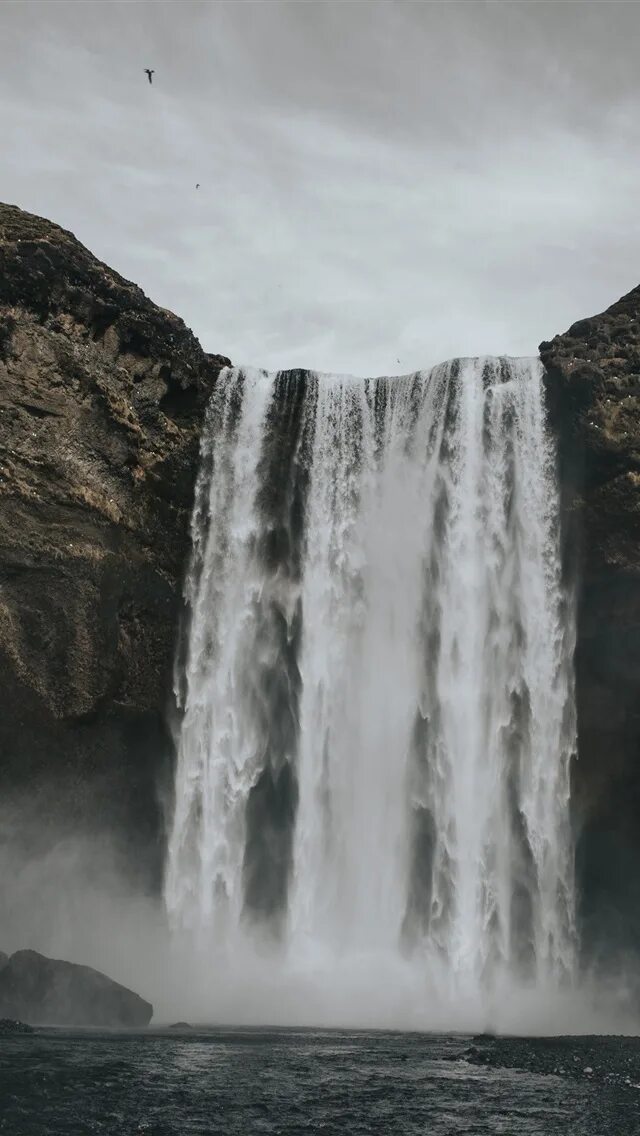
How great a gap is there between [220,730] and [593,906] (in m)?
12.4

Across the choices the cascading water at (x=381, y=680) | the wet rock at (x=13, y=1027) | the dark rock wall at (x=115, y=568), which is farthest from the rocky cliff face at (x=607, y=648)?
the wet rock at (x=13, y=1027)

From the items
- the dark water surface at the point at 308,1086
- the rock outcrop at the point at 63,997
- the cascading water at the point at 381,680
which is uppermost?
the cascading water at the point at 381,680

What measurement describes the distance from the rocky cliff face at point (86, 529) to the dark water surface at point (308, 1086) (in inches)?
365

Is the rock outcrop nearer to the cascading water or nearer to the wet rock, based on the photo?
the wet rock

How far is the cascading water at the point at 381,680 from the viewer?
3161 cm

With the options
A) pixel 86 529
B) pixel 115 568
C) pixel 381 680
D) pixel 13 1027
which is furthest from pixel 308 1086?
pixel 86 529

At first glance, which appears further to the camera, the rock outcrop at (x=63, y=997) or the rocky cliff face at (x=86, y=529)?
the rocky cliff face at (x=86, y=529)

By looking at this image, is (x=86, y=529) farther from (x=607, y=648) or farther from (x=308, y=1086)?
(x=308, y=1086)

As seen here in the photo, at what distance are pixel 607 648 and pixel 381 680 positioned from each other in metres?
6.91

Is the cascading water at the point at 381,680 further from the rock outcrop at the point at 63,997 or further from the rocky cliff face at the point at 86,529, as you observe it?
the rock outcrop at the point at 63,997

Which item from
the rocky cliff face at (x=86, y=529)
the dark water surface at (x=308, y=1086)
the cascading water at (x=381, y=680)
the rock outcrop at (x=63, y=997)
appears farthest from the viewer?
the cascading water at (x=381, y=680)

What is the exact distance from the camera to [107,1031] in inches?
990

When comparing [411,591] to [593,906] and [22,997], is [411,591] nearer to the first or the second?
[593,906]

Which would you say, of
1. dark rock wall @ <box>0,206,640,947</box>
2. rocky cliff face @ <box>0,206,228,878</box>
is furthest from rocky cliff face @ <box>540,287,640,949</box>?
rocky cliff face @ <box>0,206,228,878</box>
